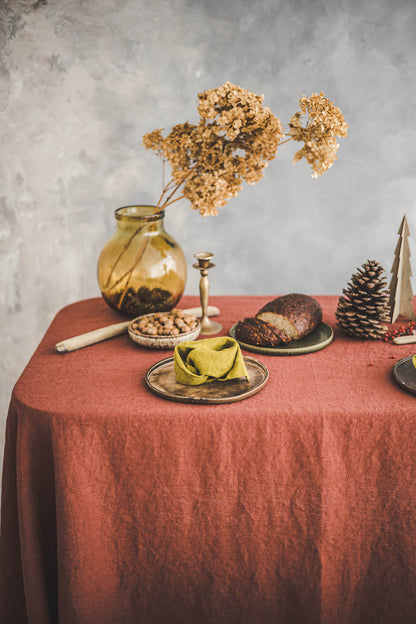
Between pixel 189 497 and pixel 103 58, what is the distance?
1.67 m

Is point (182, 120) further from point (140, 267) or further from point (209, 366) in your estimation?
point (209, 366)

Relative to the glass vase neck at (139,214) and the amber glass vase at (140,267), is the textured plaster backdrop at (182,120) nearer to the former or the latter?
the glass vase neck at (139,214)

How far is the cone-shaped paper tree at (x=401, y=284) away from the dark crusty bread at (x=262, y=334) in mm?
357

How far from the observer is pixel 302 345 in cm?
130

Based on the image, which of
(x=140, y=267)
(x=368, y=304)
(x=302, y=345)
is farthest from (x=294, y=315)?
(x=140, y=267)

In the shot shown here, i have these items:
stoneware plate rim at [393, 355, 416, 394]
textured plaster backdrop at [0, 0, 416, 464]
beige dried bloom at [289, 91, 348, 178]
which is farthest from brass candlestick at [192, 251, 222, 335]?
textured plaster backdrop at [0, 0, 416, 464]

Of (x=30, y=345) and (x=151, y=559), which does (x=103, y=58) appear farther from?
(x=151, y=559)

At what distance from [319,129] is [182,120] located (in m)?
1.00

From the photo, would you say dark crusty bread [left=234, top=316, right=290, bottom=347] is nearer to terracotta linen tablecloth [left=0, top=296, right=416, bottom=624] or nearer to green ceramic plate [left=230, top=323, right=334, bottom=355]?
green ceramic plate [left=230, top=323, right=334, bottom=355]

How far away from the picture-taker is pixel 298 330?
1.32m

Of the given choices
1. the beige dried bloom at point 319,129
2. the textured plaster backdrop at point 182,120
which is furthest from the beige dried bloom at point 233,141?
the textured plaster backdrop at point 182,120

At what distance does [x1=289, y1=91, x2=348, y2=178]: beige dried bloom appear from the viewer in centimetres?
125

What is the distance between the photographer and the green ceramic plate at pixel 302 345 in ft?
4.18

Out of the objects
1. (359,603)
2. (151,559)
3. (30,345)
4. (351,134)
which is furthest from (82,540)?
(351,134)
